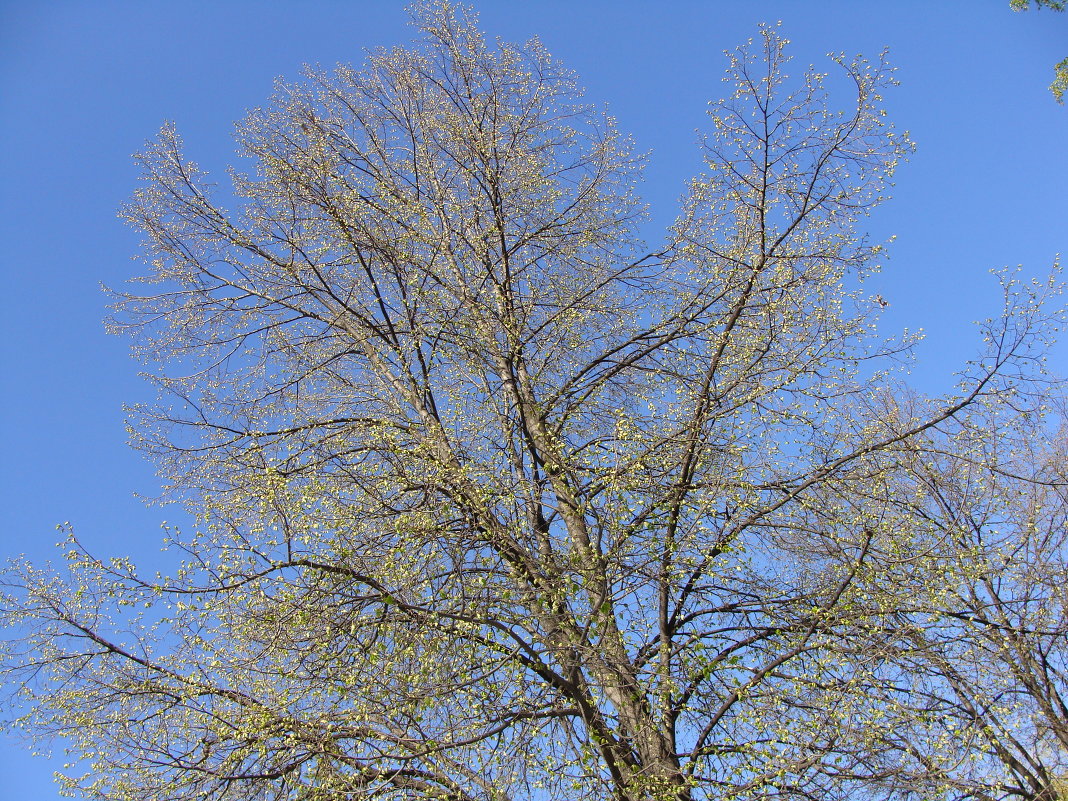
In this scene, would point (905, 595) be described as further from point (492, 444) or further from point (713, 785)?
point (492, 444)

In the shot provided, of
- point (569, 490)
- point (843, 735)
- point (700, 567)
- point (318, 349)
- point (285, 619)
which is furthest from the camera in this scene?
point (318, 349)

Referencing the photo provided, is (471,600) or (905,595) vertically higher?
(471,600)

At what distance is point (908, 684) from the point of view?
21.7ft

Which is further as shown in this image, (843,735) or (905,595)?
(905,595)

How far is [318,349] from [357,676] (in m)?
5.43

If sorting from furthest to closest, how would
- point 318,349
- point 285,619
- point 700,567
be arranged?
point 318,349
point 700,567
point 285,619

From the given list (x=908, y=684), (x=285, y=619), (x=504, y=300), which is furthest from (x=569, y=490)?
(x=908, y=684)

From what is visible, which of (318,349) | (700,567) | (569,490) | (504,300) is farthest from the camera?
(318,349)

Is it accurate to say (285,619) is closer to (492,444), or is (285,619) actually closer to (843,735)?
(492,444)

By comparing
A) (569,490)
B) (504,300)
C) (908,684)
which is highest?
(504,300)

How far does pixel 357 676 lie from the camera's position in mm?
5809

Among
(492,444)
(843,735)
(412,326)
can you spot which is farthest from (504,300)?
Answer: (843,735)

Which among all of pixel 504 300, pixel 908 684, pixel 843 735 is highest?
pixel 504 300

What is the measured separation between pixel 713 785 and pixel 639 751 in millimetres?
617
